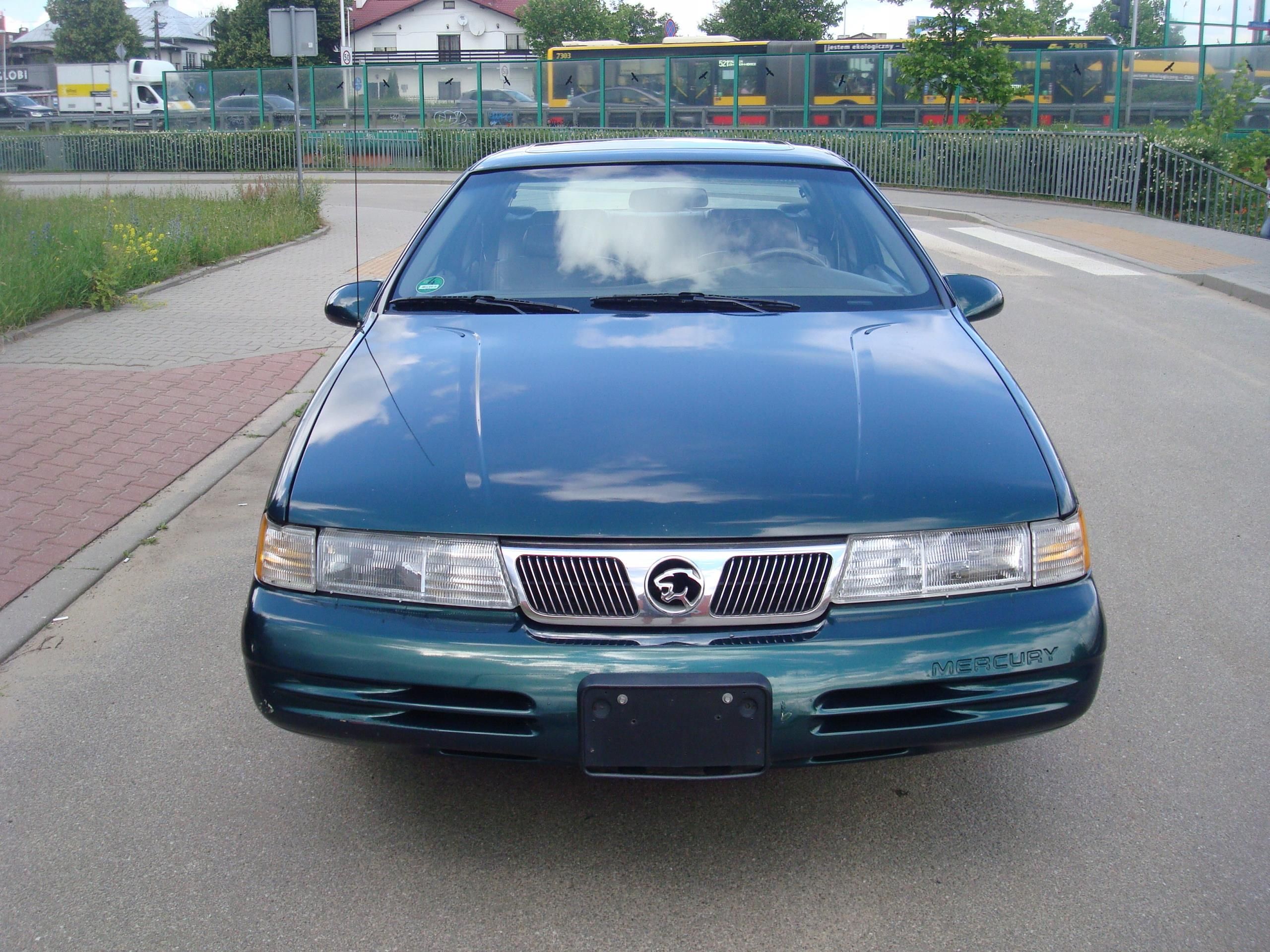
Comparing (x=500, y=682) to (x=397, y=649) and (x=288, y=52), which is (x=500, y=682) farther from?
(x=288, y=52)

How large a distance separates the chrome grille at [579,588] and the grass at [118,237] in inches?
324

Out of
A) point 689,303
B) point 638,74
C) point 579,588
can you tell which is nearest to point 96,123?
point 638,74

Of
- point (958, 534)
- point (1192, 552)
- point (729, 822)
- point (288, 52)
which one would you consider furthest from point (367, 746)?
point (288, 52)

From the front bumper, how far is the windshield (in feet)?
4.56

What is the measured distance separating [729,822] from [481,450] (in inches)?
43.4

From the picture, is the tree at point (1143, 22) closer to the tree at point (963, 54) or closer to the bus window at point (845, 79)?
the bus window at point (845, 79)

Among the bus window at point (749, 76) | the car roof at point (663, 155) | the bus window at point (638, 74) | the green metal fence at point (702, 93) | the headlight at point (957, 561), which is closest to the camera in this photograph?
the headlight at point (957, 561)

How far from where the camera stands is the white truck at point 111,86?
178ft

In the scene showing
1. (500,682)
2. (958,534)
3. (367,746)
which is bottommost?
(367,746)

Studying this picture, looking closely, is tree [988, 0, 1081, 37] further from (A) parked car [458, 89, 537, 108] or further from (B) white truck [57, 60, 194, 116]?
(B) white truck [57, 60, 194, 116]

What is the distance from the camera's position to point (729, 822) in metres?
3.04

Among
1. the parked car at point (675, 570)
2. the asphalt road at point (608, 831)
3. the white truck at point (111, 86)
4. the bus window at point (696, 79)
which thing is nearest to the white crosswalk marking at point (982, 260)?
the asphalt road at point (608, 831)

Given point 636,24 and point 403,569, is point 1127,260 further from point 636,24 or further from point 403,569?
point 636,24

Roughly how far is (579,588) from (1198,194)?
1941 centimetres
